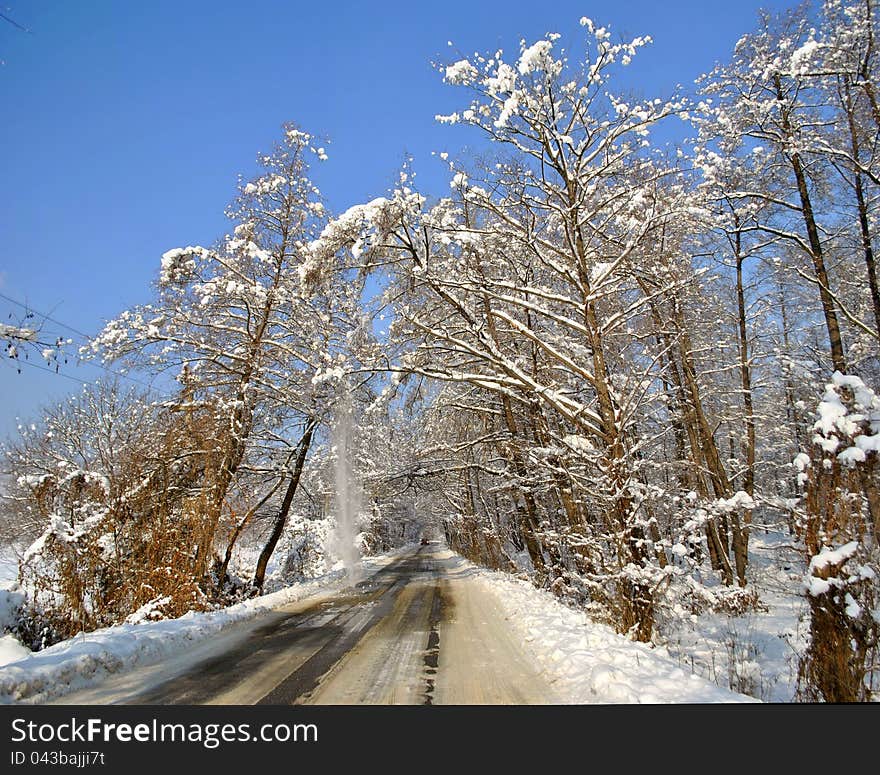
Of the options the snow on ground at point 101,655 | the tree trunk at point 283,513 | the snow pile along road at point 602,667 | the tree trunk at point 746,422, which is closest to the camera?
the snow pile along road at point 602,667

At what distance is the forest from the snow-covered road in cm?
128

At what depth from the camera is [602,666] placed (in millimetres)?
5145

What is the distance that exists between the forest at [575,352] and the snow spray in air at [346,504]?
102 inches

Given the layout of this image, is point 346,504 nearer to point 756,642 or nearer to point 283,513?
point 283,513

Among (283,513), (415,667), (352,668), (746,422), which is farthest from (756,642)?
(283,513)

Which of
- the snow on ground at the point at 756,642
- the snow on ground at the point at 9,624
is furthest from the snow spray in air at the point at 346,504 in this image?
the snow on ground at the point at 756,642

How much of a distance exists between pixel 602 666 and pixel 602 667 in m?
0.05

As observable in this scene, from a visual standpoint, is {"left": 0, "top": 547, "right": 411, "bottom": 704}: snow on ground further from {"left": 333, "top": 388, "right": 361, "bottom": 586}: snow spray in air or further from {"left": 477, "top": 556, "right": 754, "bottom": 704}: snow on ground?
{"left": 333, "top": 388, "right": 361, "bottom": 586}: snow spray in air

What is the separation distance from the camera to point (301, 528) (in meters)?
21.8

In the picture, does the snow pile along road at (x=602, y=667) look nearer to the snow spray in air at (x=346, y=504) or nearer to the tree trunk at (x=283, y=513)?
the snow spray in air at (x=346, y=504)

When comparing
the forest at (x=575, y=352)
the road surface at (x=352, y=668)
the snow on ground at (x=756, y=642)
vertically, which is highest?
the forest at (x=575, y=352)

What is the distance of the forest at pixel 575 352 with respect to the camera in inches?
261

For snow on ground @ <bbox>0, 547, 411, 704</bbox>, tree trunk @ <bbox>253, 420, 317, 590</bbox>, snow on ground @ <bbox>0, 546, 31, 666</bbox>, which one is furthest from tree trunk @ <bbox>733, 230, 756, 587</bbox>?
snow on ground @ <bbox>0, 546, 31, 666</bbox>

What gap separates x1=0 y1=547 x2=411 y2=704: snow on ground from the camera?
481cm
